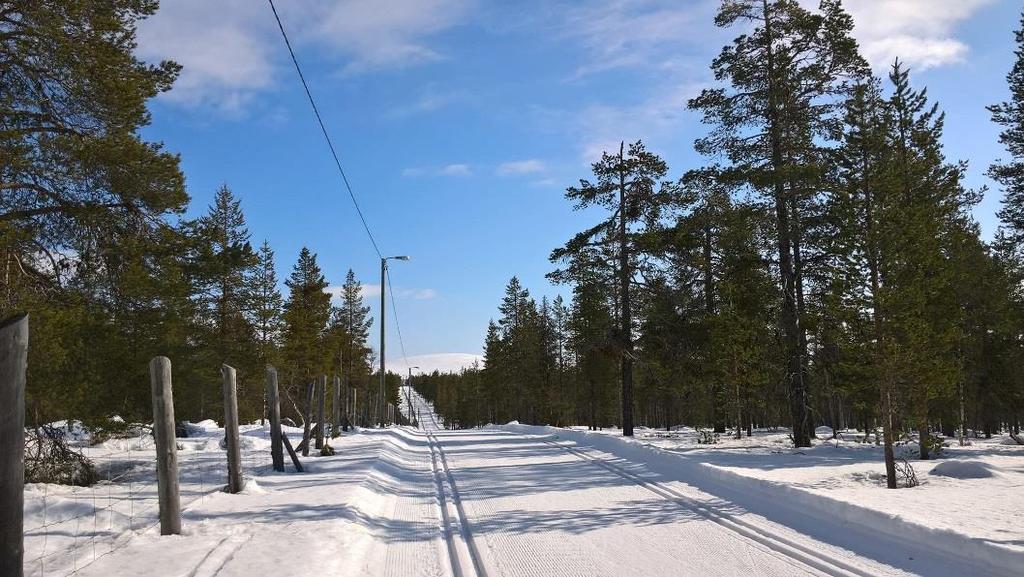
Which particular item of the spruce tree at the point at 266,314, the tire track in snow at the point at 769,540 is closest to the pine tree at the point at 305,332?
the spruce tree at the point at 266,314

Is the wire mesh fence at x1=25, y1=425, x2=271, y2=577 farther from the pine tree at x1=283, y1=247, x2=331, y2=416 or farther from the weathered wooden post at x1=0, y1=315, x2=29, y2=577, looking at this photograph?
the pine tree at x1=283, y1=247, x2=331, y2=416

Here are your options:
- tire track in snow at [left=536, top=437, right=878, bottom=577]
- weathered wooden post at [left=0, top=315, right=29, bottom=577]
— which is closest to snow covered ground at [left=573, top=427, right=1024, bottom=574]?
tire track in snow at [left=536, top=437, right=878, bottom=577]

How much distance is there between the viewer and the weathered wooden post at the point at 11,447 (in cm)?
407

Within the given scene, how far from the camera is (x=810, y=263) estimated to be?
21.6 meters

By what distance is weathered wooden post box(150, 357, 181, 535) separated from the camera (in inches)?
279

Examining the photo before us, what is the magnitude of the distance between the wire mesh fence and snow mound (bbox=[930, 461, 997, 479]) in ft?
49.8

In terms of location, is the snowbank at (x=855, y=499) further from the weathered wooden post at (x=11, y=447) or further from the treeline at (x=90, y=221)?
the treeline at (x=90, y=221)

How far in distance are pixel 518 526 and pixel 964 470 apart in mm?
12198

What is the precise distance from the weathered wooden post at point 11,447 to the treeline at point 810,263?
13.6m

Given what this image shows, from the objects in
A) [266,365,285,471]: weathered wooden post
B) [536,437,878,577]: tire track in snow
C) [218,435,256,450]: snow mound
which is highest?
Answer: [266,365,285,471]: weathered wooden post

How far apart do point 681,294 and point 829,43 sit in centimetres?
1107

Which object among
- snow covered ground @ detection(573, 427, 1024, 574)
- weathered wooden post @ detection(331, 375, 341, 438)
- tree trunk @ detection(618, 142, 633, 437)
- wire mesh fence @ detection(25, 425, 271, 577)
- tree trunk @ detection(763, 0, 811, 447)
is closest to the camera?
wire mesh fence @ detection(25, 425, 271, 577)

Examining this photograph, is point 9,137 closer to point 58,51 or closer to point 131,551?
point 58,51

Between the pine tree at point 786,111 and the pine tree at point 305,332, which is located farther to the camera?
the pine tree at point 305,332
